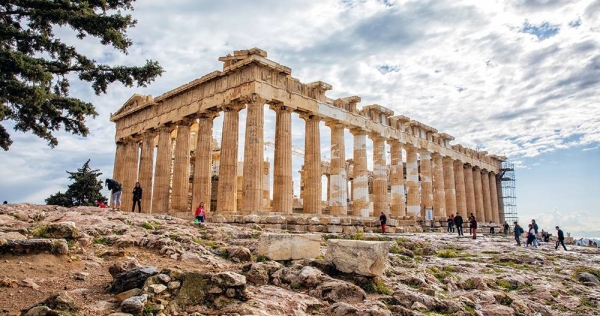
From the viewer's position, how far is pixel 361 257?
9164mm

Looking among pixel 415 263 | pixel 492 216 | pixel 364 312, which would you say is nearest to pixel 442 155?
pixel 492 216

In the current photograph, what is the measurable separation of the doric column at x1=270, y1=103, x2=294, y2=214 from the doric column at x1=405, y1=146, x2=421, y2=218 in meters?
14.4

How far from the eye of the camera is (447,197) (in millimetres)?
39500

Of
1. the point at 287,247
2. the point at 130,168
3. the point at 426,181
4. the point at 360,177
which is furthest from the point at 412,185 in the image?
the point at 287,247

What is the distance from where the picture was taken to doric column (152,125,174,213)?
28730 millimetres

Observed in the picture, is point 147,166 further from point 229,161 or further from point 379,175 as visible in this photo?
point 379,175

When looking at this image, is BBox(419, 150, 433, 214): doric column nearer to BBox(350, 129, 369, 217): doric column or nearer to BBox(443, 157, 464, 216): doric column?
BBox(443, 157, 464, 216): doric column

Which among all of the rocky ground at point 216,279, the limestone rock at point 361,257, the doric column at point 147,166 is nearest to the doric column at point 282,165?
the rocky ground at point 216,279

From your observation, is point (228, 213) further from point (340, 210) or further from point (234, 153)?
point (340, 210)

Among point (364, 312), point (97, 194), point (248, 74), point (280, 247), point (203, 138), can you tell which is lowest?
point (364, 312)

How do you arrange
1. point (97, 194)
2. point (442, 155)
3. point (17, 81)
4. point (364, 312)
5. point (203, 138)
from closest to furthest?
point (364, 312), point (17, 81), point (203, 138), point (97, 194), point (442, 155)

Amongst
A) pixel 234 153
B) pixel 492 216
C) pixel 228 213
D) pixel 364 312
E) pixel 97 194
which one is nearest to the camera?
pixel 364 312

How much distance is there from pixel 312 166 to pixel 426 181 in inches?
585

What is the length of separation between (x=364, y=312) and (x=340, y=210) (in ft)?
68.4
